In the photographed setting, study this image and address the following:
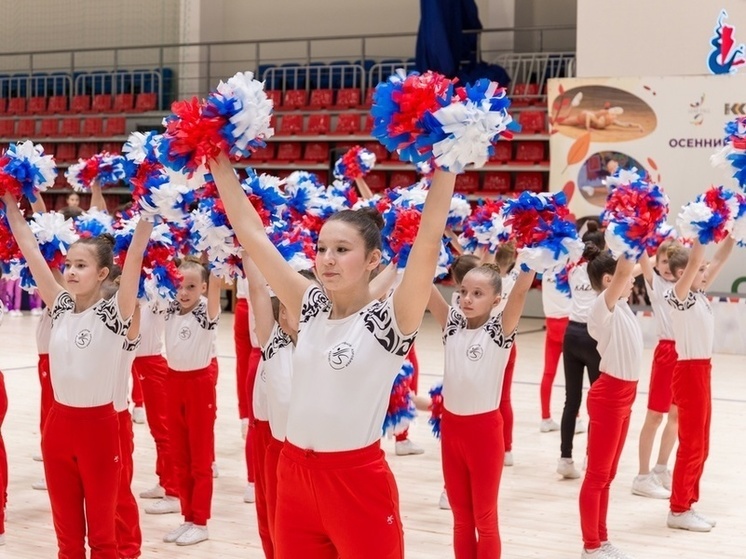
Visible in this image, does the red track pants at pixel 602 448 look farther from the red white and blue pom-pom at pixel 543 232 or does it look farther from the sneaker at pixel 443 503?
the sneaker at pixel 443 503

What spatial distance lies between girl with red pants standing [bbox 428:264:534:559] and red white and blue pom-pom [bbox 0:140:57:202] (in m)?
1.58

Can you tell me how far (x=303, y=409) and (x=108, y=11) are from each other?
16026 mm

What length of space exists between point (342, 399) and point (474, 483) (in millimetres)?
1399

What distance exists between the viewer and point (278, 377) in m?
3.54

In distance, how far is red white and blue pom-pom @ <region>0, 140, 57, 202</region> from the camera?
3840 millimetres

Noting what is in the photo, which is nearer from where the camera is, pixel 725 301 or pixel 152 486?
pixel 152 486

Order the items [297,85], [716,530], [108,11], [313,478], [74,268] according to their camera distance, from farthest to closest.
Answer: [108,11], [297,85], [716,530], [74,268], [313,478]

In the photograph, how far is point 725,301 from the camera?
10.9m

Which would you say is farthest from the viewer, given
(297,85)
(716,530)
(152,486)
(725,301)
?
(297,85)

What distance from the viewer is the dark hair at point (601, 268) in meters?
4.78

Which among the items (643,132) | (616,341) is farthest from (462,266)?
(643,132)

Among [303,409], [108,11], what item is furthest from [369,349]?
[108,11]

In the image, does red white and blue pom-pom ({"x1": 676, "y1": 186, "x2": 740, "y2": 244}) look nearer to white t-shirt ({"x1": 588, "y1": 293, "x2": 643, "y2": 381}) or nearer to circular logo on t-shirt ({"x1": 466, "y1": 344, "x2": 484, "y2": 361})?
white t-shirt ({"x1": 588, "y1": 293, "x2": 643, "y2": 381})

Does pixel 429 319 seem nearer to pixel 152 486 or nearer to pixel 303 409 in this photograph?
pixel 152 486
